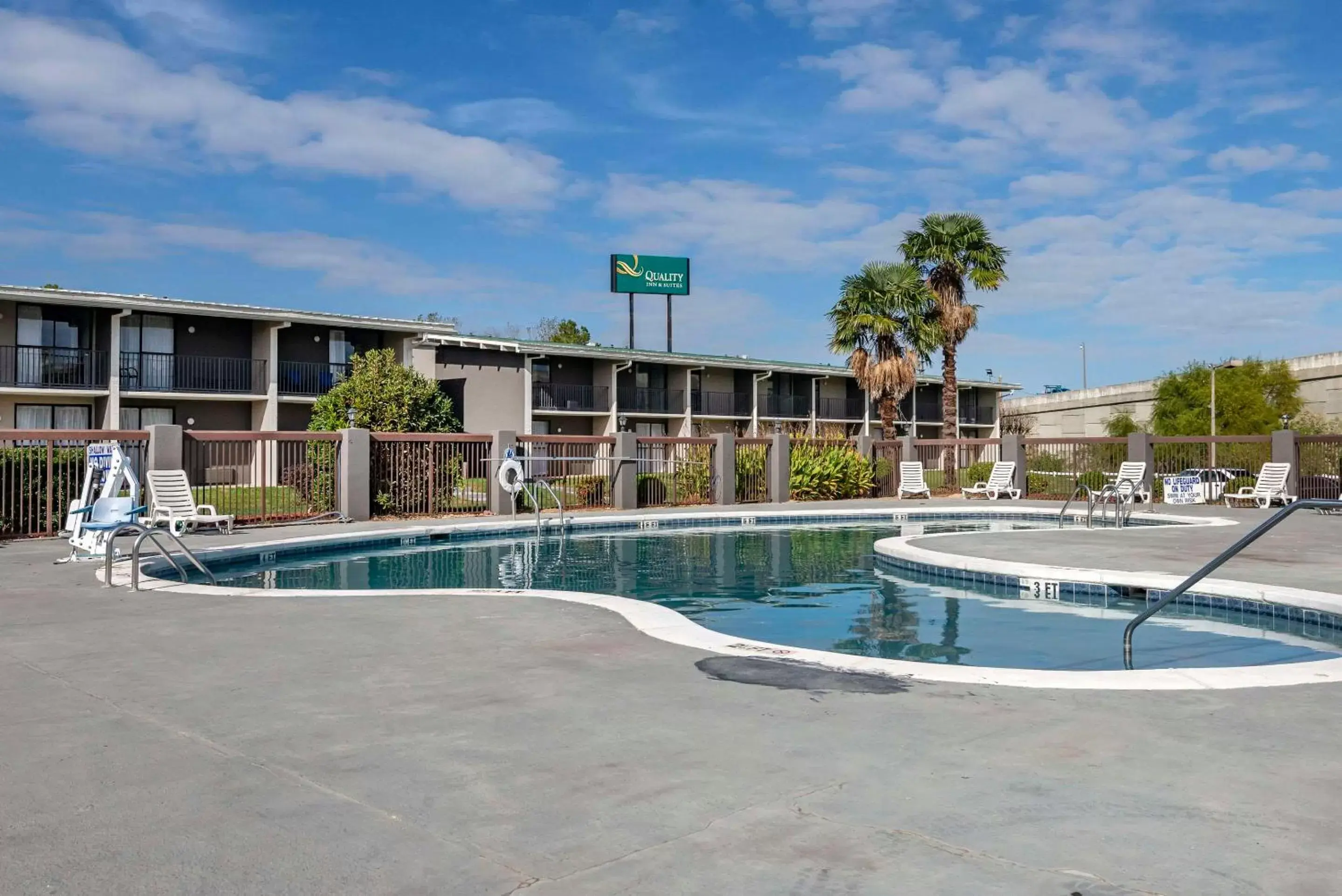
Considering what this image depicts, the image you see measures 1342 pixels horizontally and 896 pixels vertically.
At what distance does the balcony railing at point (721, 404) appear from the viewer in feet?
149

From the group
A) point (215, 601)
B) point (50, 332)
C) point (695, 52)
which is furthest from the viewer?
point (50, 332)

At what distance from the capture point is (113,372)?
3002cm

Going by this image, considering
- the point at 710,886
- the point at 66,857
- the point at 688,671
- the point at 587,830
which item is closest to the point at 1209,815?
the point at 710,886

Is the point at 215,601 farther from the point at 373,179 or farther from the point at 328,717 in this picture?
the point at 373,179

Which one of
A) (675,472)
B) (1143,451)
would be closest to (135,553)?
(675,472)

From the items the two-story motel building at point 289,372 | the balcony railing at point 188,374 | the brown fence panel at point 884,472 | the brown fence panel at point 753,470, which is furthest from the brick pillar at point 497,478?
the balcony railing at point 188,374

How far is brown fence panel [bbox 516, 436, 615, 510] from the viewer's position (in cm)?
2305

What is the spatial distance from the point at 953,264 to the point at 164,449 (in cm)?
2600

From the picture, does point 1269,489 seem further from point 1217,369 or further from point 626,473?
point 1217,369

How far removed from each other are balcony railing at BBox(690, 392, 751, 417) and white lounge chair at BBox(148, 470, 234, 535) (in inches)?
1170

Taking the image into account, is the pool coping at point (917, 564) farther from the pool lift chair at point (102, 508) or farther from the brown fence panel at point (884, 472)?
the brown fence panel at point (884, 472)

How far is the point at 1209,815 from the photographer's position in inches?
142

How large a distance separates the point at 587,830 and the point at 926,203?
3582 cm

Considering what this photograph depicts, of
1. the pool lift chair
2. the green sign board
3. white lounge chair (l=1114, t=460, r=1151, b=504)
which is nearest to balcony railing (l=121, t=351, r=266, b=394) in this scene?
the pool lift chair
